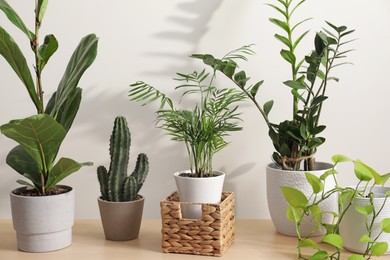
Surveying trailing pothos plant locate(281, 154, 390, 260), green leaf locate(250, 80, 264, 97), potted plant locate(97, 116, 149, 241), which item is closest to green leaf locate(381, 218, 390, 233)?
trailing pothos plant locate(281, 154, 390, 260)

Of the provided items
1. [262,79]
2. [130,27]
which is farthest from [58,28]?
[262,79]

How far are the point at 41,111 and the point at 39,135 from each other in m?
0.12

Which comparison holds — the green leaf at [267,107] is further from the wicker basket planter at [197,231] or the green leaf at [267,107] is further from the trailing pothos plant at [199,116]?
the wicker basket planter at [197,231]

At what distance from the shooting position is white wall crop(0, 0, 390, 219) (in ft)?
5.45

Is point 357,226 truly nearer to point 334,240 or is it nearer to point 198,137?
point 334,240

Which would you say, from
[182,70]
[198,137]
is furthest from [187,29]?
[198,137]

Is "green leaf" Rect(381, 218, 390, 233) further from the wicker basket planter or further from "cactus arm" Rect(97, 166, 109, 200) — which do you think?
"cactus arm" Rect(97, 166, 109, 200)

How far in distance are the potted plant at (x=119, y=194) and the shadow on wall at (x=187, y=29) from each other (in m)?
0.29

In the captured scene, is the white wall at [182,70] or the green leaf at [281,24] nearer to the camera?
the green leaf at [281,24]

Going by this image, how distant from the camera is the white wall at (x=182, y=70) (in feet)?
5.45

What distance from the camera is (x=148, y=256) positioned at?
1373 mm

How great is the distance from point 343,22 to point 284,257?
0.70 m

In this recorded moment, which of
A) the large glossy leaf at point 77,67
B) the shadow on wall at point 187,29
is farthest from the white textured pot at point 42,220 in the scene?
the shadow on wall at point 187,29

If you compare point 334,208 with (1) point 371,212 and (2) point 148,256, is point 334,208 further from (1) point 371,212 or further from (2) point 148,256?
(2) point 148,256
